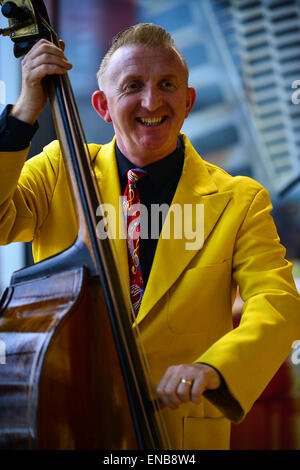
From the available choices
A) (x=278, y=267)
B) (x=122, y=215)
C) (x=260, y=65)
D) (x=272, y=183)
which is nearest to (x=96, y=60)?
(x=260, y=65)

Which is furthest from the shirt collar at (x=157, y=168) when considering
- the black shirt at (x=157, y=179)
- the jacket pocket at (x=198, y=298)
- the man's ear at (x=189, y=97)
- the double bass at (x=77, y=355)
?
the double bass at (x=77, y=355)

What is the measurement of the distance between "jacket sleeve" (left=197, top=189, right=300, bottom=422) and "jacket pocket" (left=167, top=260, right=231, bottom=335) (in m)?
0.04

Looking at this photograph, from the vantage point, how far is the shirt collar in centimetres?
124

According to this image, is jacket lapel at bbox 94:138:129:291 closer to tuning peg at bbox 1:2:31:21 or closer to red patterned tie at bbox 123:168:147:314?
red patterned tie at bbox 123:168:147:314

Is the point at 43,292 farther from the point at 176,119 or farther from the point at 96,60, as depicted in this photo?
the point at 96,60

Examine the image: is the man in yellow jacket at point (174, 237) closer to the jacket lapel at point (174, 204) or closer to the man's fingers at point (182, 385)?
the jacket lapel at point (174, 204)

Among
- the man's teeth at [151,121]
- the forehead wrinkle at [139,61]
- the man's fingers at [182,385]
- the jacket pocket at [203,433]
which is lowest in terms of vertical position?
the jacket pocket at [203,433]

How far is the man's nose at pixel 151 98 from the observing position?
1141 millimetres

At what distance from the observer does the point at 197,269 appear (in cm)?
112

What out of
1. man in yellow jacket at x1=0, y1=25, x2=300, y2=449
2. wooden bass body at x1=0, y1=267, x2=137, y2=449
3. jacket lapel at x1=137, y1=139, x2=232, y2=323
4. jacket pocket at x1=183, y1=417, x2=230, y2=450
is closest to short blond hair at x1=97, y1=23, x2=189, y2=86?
man in yellow jacket at x1=0, y1=25, x2=300, y2=449

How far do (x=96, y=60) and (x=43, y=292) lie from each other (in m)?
1.61

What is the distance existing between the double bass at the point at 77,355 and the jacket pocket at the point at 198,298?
10.4 inches

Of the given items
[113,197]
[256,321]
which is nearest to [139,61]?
[113,197]

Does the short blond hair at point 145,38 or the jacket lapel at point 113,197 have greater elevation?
the short blond hair at point 145,38
